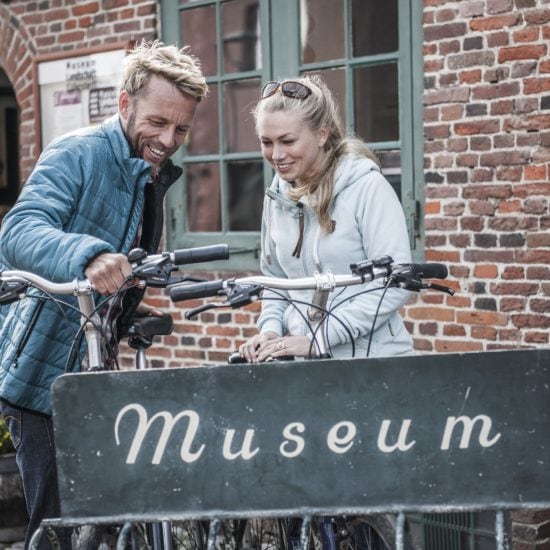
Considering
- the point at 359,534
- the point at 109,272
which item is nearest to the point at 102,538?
the point at 359,534

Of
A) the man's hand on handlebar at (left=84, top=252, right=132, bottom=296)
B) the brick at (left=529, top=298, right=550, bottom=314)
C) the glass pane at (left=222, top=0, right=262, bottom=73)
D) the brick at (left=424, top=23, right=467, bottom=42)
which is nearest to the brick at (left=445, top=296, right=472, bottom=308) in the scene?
the brick at (left=529, top=298, right=550, bottom=314)

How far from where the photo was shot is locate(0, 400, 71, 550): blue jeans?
3.14m

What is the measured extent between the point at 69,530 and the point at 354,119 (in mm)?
3071

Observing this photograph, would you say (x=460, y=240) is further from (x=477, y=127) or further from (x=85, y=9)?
(x=85, y=9)

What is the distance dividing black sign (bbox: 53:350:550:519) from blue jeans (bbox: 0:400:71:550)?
844 mm

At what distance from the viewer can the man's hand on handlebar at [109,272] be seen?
2586 mm

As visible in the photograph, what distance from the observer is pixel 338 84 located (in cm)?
572

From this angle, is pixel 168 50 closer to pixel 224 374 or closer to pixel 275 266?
pixel 275 266

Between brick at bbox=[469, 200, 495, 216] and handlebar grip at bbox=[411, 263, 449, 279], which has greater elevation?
brick at bbox=[469, 200, 495, 216]

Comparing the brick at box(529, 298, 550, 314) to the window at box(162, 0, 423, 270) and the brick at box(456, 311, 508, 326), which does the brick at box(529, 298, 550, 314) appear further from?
the window at box(162, 0, 423, 270)

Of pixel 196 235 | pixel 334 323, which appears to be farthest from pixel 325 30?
pixel 334 323

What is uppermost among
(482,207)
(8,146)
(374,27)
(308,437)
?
(374,27)

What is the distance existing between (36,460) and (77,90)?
426 cm

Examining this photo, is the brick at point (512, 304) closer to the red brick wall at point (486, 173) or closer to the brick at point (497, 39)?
the red brick wall at point (486, 173)
